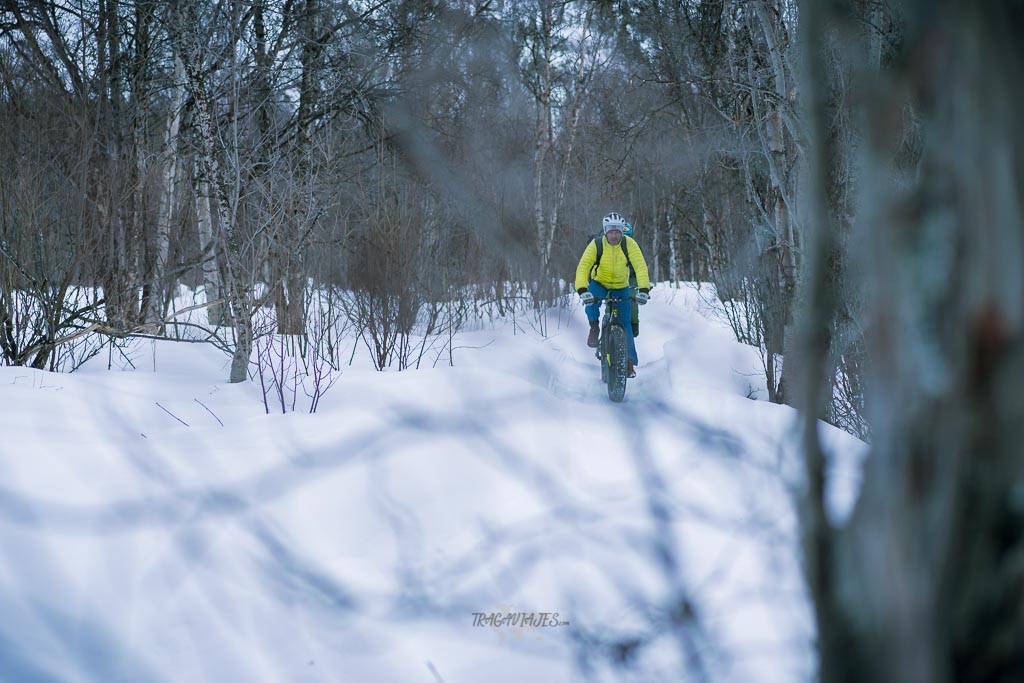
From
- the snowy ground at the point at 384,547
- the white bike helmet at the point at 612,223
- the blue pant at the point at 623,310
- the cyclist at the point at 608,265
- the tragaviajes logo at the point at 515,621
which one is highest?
the white bike helmet at the point at 612,223

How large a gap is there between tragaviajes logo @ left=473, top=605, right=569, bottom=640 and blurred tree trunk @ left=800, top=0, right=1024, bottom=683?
6.14 feet

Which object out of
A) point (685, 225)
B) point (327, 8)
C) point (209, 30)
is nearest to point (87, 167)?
point (209, 30)

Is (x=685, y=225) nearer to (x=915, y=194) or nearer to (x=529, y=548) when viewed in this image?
(x=529, y=548)

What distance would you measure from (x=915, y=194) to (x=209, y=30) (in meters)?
6.13

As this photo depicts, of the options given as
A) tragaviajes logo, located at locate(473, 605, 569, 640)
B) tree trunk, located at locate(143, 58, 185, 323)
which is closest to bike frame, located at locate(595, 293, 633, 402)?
tree trunk, located at locate(143, 58, 185, 323)

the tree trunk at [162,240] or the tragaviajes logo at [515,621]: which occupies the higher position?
the tree trunk at [162,240]

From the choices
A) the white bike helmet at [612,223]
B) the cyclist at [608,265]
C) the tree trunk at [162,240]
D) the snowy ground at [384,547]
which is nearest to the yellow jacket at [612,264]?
the cyclist at [608,265]

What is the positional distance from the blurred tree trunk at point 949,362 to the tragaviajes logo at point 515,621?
1.87m

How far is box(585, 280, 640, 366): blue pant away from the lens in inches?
258

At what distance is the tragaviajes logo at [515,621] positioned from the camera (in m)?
2.21

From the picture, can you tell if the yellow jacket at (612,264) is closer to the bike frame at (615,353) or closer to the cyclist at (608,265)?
the cyclist at (608,265)

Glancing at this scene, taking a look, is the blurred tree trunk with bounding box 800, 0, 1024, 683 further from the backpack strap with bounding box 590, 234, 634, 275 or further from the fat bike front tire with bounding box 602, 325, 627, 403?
the backpack strap with bounding box 590, 234, 634, 275

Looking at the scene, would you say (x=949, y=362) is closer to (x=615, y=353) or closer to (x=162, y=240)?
(x=615, y=353)

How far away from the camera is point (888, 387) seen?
0.42 meters
